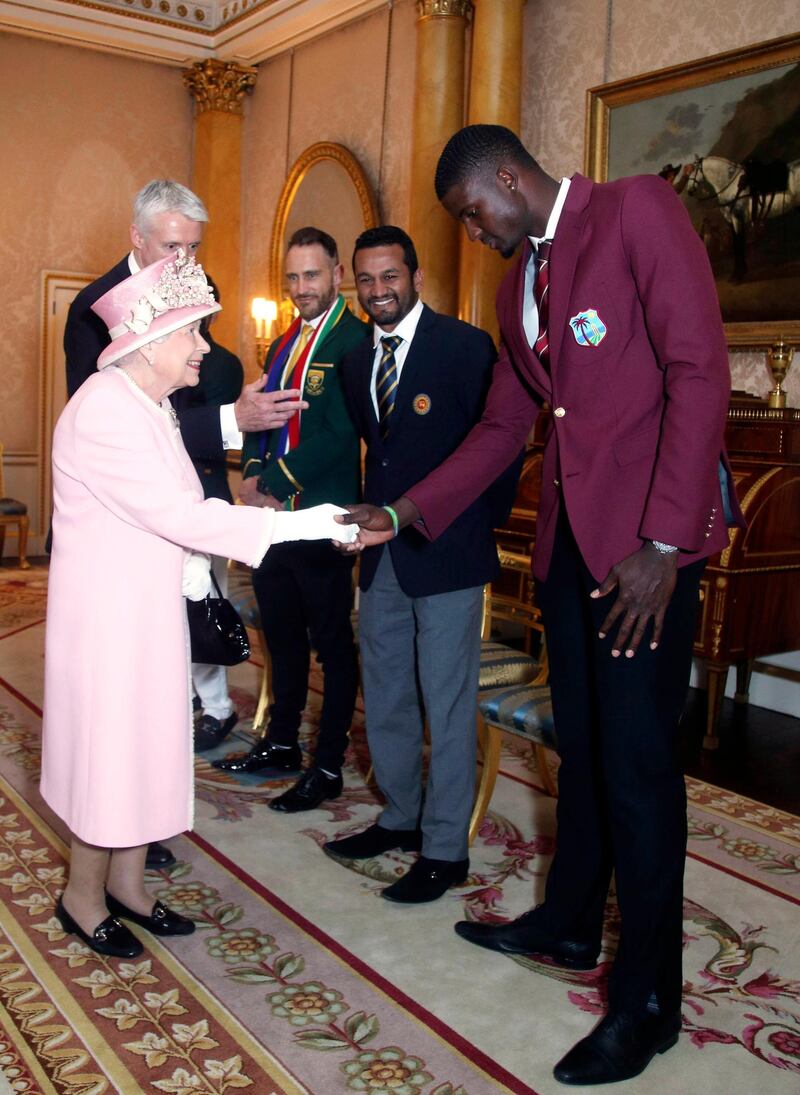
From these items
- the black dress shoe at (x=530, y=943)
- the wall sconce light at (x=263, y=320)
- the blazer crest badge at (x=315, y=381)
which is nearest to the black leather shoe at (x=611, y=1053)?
the black dress shoe at (x=530, y=943)

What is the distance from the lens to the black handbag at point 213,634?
107 inches

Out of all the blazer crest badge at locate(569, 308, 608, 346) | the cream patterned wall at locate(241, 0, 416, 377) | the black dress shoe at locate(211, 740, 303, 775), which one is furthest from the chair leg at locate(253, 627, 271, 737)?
the cream patterned wall at locate(241, 0, 416, 377)

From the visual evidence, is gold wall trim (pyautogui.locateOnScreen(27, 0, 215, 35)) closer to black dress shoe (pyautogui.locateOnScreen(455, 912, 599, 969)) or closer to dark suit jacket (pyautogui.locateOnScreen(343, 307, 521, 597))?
dark suit jacket (pyautogui.locateOnScreen(343, 307, 521, 597))

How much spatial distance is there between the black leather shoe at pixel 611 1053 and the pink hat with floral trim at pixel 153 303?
1776mm

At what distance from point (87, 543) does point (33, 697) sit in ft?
9.16

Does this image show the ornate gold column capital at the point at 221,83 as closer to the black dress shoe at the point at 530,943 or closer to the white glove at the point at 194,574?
the white glove at the point at 194,574

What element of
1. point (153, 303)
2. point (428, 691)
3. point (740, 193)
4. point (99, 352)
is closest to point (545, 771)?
point (428, 691)

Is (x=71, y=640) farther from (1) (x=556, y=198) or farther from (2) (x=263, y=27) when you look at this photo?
(2) (x=263, y=27)

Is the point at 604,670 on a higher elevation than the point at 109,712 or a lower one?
higher

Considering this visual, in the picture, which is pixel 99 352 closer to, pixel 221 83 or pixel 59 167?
pixel 59 167

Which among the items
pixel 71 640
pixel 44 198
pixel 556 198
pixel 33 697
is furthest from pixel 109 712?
pixel 44 198

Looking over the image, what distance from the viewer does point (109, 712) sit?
2467mm

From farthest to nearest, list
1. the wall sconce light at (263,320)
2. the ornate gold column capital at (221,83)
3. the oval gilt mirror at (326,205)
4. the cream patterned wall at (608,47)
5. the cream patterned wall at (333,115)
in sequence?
1. the ornate gold column capital at (221,83)
2. the wall sconce light at (263,320)
3. the oval gilt mirror at (326,205)
4. the cream patterned wall at (333,115)
5. the cream patterned wall at (608,47)

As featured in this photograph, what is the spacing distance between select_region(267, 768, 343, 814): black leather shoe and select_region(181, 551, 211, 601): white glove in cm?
122
